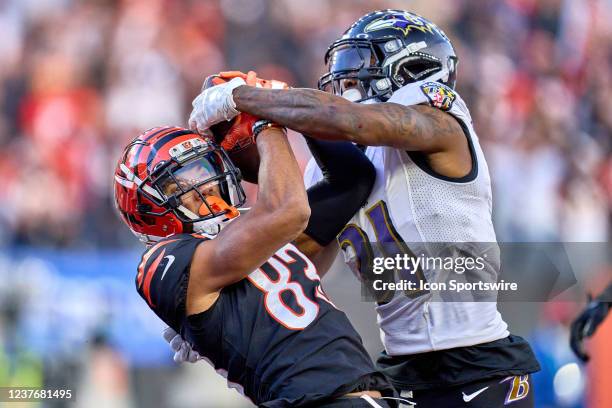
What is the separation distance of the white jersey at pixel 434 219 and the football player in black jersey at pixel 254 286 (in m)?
0.47

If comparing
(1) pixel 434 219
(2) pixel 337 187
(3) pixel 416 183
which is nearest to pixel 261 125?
(2) pixel 337 187

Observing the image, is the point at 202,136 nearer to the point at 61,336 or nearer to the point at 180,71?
the point at 61,336

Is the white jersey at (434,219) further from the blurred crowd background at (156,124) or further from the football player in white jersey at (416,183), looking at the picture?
the blurred crowd background at (156,124)

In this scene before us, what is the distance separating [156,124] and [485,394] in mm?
6273

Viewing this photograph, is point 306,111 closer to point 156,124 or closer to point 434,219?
point 434,219

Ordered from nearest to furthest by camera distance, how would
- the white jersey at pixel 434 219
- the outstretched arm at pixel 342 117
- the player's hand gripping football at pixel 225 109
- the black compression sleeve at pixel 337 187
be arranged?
the outstretched arm at pixel 342 117 → the player's hand gripping football at pixel 225 109 → the white jersey at pixel 434 219 → the black compression sleeve at pixel 337 187

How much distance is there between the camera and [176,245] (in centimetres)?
359

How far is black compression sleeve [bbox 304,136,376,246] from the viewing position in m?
4.15

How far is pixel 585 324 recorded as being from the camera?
5086 mm

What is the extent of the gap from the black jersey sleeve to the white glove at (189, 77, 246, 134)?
53cm

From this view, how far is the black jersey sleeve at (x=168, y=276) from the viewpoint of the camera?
347cm

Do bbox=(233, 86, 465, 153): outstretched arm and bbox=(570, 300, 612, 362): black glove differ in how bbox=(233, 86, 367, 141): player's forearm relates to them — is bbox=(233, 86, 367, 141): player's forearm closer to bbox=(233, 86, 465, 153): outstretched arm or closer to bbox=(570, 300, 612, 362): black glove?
bbox=(233, 86, 465, 153): outstretched arm

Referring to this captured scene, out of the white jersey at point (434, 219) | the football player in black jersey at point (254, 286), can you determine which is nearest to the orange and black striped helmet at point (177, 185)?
the football player in black jersey at point (254, 286)

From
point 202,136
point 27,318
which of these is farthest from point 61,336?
point 202,136
